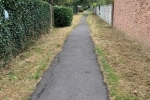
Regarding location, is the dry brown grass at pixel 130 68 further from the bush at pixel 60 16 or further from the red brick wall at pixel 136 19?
the bush at pixel 60 16

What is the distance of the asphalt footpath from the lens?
471 cm

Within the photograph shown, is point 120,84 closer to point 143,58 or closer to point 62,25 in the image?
point 143,58

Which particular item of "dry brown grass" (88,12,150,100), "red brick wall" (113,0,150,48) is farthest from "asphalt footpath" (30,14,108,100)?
"red brick wall" (113,0,150,48)

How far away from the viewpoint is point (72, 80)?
221 inches

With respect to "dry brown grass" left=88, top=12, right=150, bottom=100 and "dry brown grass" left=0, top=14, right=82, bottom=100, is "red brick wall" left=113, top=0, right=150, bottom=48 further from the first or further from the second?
"dry brown grass" left=0, top=14, right=82, bottom=100

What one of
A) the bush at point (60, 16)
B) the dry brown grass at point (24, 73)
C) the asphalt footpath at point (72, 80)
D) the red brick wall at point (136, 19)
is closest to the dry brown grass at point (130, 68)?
the asphalt footpath at point (72, 80)

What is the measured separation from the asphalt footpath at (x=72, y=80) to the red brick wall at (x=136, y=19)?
254 centimetres

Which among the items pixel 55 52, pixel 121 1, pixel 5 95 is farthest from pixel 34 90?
pixel 121 1

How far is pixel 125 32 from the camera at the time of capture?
12.9 m

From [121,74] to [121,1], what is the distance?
31.0ft

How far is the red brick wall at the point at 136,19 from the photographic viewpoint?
9144mm

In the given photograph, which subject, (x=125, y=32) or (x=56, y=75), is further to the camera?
(x=125, y=32)

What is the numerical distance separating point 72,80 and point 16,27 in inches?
120

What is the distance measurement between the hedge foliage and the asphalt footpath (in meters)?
1.31
